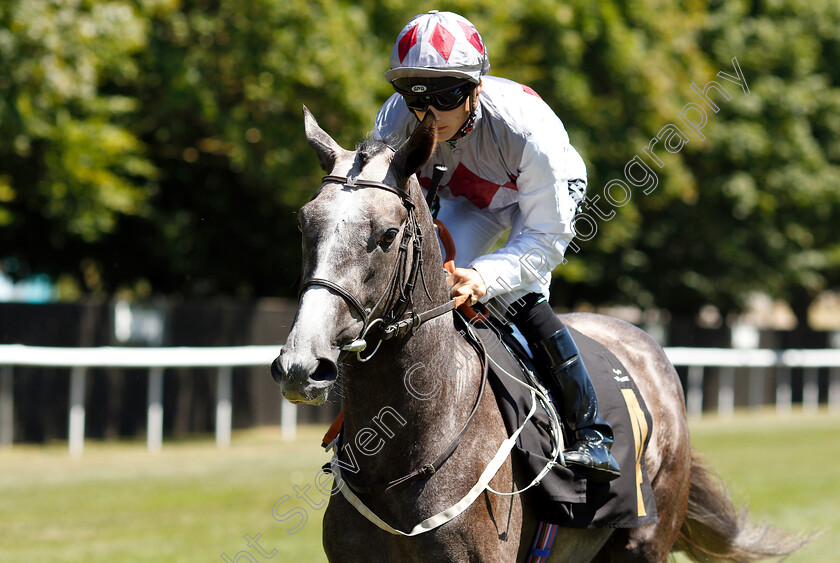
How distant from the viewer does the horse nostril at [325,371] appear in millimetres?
2674

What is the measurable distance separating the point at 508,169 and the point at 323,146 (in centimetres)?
90

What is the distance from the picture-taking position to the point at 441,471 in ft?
10.8

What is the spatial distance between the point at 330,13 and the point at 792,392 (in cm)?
1501

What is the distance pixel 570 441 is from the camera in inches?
154

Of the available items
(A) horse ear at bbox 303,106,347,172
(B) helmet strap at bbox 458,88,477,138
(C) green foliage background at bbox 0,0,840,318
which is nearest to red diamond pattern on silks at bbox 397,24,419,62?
(B) helmet strap at bbox 458,88,477,138

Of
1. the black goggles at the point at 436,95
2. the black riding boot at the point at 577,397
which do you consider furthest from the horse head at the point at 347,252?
the black riding boot at the point at 577,397

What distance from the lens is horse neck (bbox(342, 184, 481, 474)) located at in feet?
10.6

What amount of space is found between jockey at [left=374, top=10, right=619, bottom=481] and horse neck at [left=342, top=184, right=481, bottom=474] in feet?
0.78

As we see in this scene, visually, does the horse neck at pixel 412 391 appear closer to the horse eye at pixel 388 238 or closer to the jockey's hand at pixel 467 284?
the jockey's hand at pixel 467 284

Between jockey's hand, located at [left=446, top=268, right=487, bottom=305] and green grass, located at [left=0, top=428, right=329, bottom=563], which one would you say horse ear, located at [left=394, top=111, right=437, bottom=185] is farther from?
green grass, located at [left=0, top=428, right=329, bottom=563]

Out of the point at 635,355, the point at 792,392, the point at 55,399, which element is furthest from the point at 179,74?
the point at 792,392

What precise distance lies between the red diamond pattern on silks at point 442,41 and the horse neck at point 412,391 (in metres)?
0.54


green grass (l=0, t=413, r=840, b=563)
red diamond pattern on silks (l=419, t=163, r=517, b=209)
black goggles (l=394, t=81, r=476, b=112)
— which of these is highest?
black goggles (l=394, t=81, r=476, b=112)

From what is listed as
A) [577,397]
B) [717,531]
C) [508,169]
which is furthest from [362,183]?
[717,531]
